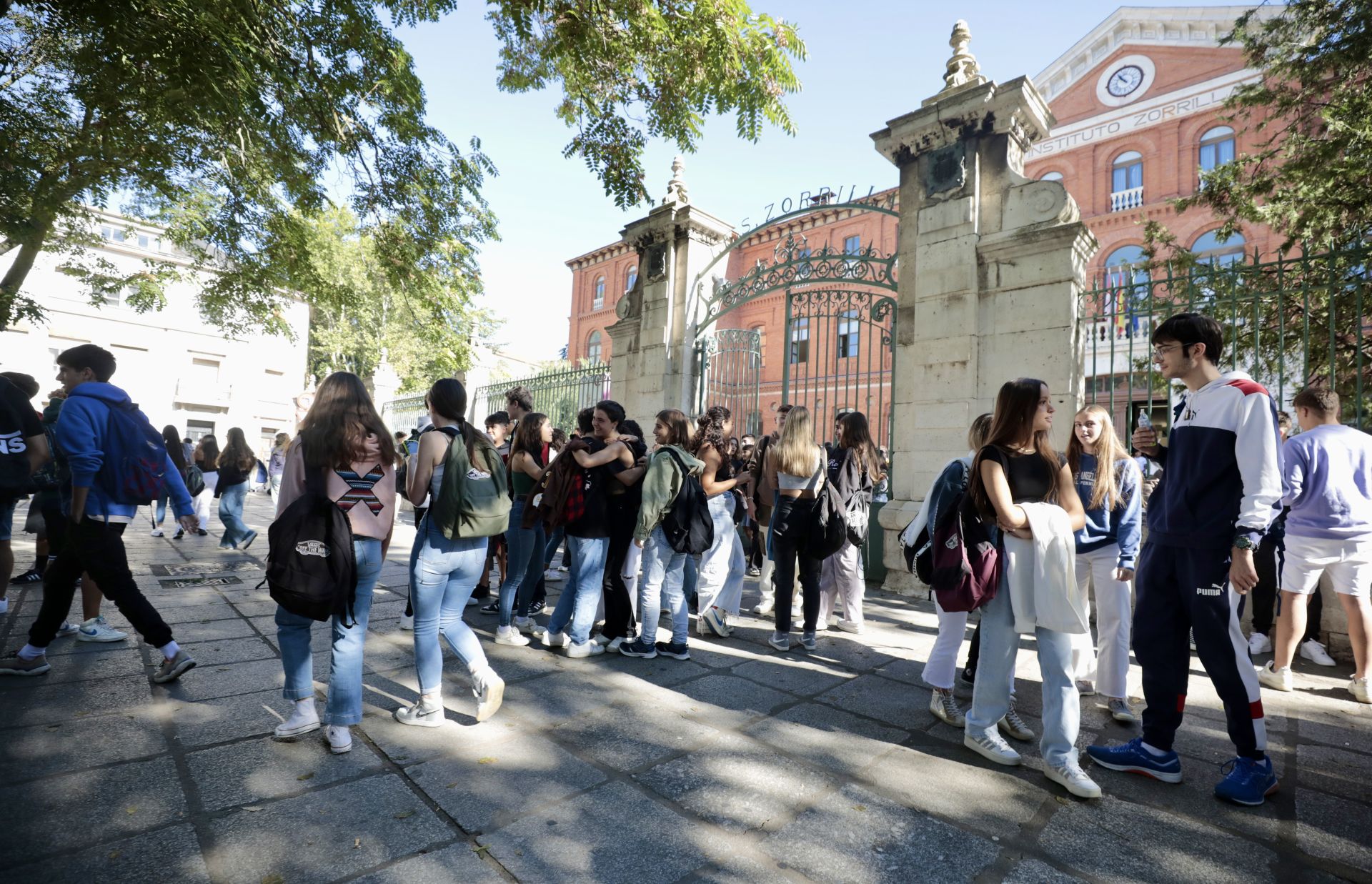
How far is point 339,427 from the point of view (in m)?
2.90

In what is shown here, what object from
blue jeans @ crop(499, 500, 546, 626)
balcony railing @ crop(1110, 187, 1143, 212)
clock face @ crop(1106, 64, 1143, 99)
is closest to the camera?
blue jeans @ crop(499, 500, 546, 626)

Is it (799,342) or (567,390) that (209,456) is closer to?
(567,390)

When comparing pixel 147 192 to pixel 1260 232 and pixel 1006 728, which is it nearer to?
pixel 1006 728

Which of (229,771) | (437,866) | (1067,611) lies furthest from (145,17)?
(1067,611)

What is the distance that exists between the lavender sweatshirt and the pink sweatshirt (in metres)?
5.17

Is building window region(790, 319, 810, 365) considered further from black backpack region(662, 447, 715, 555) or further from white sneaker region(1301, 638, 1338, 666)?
white sneaker region(1301, 638, 1338, 666)

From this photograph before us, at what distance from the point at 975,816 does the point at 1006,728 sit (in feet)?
3.17

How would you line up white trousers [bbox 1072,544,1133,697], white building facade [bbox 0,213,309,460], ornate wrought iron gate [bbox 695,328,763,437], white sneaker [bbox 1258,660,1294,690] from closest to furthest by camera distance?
white trousers [bbox 1072,544,1133,697] < white sneaker [bbox 1258,660,1294,690] < ornate wrought iron gate [bbox 695,328,763,437] < white building facade [bbox 0,213,309,460]

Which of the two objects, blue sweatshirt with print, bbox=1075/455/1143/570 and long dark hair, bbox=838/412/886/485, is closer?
blue sweatshirt with print, bbox=1075/455/1143/570

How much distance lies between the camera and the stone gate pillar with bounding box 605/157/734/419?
962 centimetres

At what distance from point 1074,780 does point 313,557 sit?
10.9 ft

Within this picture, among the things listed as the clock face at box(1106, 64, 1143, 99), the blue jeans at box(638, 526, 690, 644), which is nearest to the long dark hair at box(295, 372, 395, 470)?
the blue jeans at box(638, 526, 690, 644)

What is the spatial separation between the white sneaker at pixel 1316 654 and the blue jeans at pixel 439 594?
580 centimetres

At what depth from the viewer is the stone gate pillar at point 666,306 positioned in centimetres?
962
